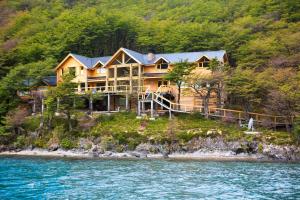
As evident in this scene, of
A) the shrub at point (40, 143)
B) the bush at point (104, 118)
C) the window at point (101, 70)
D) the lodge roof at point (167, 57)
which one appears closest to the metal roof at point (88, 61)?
the lodge roof at point (167, 57)

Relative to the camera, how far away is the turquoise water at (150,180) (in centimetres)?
1639

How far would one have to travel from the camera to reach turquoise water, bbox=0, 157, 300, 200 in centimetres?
1639

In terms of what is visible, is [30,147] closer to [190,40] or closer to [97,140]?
[97,140]

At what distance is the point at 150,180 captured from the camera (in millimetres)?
20062

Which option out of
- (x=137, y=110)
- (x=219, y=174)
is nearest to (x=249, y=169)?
(x=219, y=174)

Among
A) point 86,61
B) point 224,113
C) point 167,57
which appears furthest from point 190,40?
point 224,113

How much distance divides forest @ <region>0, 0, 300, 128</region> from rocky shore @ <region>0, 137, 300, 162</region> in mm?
4924

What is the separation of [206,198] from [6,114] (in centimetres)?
3310

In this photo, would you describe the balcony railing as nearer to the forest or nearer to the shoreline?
the forest

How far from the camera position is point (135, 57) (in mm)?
45125

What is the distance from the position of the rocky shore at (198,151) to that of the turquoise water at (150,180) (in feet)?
14.2

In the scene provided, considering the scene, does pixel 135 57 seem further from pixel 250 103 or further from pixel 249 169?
pixel 249 169

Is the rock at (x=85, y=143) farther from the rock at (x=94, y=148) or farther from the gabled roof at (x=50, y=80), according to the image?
the gabled roof at (x=50, y=80)

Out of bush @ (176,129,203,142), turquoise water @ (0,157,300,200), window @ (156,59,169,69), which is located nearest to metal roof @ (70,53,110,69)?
window @ (156,59,169,69)
